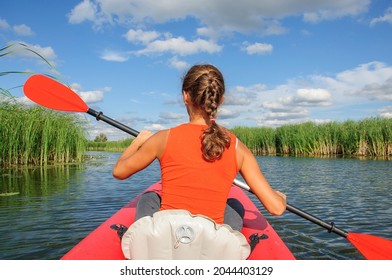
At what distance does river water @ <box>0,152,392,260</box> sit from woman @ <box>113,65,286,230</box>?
1986 mm

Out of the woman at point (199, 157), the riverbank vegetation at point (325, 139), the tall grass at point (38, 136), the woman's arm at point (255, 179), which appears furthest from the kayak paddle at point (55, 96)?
A: the riverbank vegetation at point (325, 139)

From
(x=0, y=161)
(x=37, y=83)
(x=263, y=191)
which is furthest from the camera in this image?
(x=0, y=161)

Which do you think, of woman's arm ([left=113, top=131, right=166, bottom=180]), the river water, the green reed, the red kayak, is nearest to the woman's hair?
woman's arm ([left=113, top=131, right=166, bottom=180])

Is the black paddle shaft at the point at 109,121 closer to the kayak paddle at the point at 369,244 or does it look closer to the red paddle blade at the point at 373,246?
the kayak paddle at the point at 369,244

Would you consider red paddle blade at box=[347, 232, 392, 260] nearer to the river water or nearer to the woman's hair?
the river water

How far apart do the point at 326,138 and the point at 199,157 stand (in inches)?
736

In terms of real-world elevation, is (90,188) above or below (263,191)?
below

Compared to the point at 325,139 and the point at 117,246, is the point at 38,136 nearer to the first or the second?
the point at 117,246

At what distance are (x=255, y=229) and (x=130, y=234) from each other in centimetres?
140

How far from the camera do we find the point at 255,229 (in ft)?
10.0

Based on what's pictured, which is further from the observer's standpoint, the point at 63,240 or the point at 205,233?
the point at 63,240

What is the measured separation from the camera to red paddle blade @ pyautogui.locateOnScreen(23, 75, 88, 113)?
3449 mm
